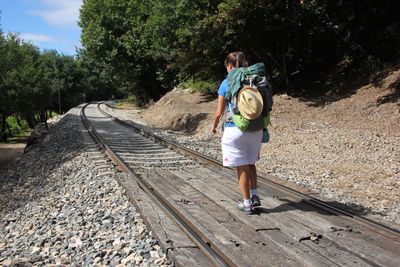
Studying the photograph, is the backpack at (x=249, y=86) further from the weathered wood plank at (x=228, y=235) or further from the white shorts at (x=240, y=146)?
the weathered wood plank at (x=228, y=235)

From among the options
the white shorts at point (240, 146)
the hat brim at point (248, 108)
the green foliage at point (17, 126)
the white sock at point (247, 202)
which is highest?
the hat brim at point (248, 108)

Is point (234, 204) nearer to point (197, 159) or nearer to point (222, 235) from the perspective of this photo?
point (222, 235)

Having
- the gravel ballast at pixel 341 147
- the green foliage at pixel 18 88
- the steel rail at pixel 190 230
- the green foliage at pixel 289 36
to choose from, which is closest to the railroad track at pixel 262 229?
the steel rail at pixel 190 230

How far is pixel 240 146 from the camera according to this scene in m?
5.63

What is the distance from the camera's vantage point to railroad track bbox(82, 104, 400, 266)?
4414 mm

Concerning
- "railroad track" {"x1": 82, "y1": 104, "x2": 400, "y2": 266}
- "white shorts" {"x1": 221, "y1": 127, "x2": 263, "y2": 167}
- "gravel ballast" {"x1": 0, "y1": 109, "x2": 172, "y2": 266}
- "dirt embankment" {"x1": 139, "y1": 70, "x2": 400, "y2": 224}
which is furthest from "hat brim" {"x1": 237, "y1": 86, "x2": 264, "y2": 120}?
"dirt embankment" {"x1": 139, "y1": 70, "x2": 400, "y2": 224}

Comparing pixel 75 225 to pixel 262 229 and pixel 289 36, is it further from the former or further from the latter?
pixel 289 36

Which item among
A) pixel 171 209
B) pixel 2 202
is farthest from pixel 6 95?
pixel 171 209

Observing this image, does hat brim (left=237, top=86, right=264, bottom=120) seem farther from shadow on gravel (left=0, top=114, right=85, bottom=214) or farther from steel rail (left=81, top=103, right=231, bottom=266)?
shadow on gravel (left=0, top=114, right=85, bottom=214)

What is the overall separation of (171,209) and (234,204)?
0.85 m

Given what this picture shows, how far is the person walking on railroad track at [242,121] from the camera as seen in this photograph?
213 inches

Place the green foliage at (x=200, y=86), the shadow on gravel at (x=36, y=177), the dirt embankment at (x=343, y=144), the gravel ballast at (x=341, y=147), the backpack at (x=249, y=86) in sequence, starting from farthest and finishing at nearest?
the green foliage at (x=200, y=86), the shadow on gravel at (x=36, y=177), the dirt embankment at (x=343, y=144), the gravel ballast at (x=341, y=147), the backpack at (x=249, y=86)

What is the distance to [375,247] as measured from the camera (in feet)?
15.1

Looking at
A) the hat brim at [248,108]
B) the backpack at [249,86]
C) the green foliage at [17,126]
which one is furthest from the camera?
the green foliage at [17,126]
